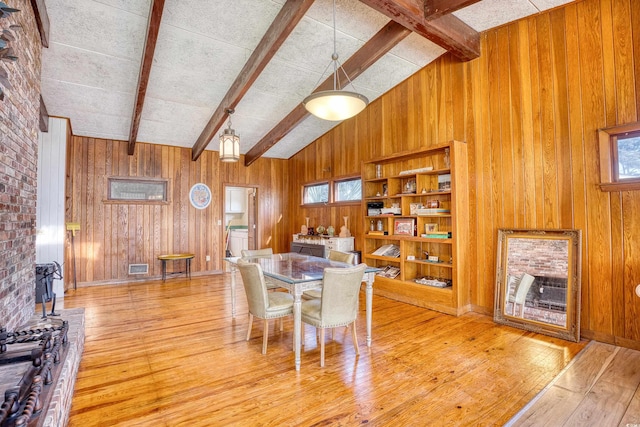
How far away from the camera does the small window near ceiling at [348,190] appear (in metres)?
6.03

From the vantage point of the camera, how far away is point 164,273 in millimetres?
6121

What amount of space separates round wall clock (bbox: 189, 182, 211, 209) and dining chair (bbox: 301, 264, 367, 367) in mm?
4786

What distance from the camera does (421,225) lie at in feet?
14.6

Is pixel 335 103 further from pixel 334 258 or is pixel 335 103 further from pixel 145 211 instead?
pixel 145 211

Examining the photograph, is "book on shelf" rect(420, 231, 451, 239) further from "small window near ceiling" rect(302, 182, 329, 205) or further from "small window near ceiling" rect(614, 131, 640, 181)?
Answer: "small window near ceiling" rect(302, 182, 329, 205)

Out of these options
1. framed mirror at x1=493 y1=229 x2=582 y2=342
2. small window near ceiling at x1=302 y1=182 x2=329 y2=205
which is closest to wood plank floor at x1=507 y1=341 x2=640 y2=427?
framed mirror at x1=493 y1=229 x2=582 y2=342

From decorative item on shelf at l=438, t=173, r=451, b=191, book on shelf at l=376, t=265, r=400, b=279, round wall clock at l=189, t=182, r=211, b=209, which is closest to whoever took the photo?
decorative item on shelf at l=438, t=173, r=451, b=191

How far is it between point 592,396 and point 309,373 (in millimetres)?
1999

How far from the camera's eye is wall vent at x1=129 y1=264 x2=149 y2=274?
613cm

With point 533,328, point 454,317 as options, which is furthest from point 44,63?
point 533,328

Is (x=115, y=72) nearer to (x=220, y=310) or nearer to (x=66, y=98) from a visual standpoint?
(x=66, y=98)

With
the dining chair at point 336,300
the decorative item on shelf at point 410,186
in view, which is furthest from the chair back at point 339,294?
the decorative item on shelf at point 410,186

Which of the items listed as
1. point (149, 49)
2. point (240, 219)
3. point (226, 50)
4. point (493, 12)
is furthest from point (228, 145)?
point (240, 219)

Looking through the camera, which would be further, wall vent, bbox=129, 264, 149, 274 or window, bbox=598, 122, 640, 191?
wall vent, bbox=129, 264, 149, 274
